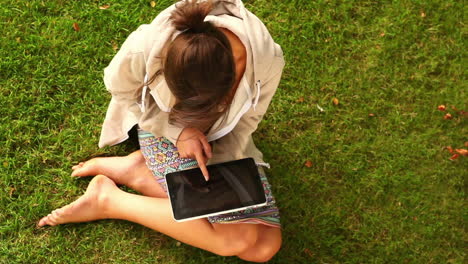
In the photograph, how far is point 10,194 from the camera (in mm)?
2711

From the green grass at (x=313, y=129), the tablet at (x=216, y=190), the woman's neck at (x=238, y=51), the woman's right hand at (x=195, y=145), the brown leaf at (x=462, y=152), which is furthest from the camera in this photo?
the brown leaf at (x=462, y=152)

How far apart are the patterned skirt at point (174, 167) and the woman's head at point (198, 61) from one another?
0.75m

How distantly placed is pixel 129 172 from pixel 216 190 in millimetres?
626

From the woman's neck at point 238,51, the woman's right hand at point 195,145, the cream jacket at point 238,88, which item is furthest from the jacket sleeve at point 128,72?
the woman's neck at point 238,51

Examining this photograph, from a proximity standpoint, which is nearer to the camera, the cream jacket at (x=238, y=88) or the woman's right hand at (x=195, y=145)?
the cream jacket at (x=238, y=88)

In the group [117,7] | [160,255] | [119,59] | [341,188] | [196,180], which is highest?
[119,59]

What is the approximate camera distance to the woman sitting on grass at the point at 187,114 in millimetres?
1624

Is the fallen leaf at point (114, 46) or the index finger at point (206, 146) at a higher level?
the fallen leaf at point (114, 46)

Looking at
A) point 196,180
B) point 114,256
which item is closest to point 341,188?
point 196,180

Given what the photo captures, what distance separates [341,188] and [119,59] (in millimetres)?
1664

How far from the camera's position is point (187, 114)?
181 cm

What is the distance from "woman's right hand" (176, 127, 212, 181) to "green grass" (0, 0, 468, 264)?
0.72 meters

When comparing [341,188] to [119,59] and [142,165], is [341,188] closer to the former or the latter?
[142,165]

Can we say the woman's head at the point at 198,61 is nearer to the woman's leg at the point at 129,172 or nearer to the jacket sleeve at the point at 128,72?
the jacket sleeve at the point at 128,72
